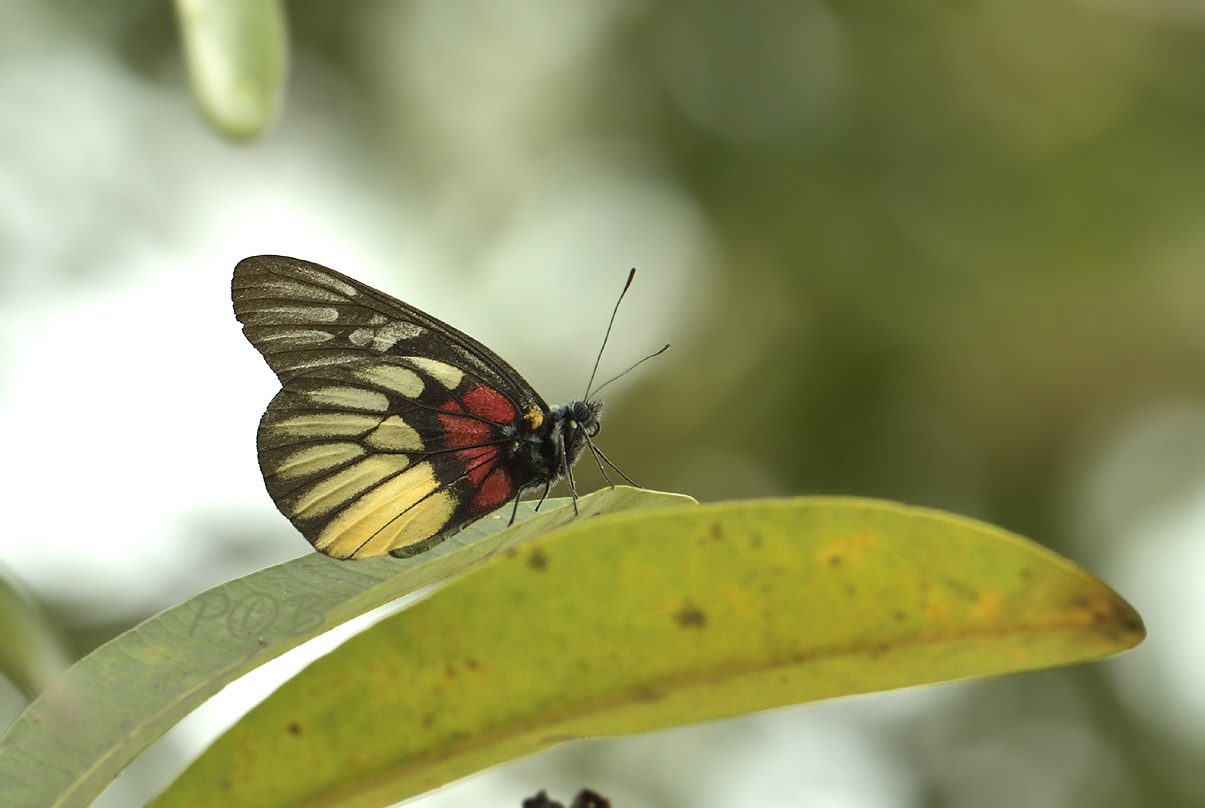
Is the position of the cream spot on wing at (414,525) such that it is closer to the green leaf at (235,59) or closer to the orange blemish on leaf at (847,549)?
the green leaf at (235,59)

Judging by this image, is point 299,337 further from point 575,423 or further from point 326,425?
point 575,423

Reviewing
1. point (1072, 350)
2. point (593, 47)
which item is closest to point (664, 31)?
point (593, 47)

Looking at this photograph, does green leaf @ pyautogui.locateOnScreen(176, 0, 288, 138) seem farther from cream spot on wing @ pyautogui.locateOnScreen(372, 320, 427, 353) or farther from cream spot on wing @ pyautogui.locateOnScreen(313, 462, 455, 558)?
cream spot on wing @ pyautogui.locateOnScreen(313, 462, 455, 558)

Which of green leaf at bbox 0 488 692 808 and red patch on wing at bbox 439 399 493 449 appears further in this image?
red patch on wing at bbox 439 399 493 449

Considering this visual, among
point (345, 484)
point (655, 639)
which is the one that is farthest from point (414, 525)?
point (655, 639)

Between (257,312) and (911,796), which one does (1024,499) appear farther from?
(257,312)

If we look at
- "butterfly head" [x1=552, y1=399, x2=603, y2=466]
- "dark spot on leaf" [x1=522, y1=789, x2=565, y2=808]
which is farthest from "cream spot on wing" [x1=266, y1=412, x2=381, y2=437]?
"dark spot on leaf" [x1=522, y1=789, x2=565, y2=808]
